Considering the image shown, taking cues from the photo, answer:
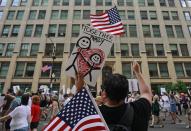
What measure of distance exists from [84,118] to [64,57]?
38.5m

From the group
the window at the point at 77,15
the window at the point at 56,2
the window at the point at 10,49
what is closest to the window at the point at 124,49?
the window at the point at 77,15

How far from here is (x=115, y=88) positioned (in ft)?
7.81

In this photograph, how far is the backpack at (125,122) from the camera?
2.23 m

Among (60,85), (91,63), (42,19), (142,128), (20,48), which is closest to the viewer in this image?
(142,128)

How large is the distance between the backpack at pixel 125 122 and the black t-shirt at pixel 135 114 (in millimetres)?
32

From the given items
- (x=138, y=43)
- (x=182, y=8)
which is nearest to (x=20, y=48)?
(x=138, y=43)

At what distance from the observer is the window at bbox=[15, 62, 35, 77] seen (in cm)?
3993

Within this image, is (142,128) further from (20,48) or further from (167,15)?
(167,15)

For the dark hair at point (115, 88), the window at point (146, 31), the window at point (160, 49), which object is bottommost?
the dark hair at point (115, 88)

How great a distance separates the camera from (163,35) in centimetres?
4312

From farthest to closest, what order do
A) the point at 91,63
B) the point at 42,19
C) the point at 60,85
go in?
the point at 42,19
the point at 60,85
the point at 91,63

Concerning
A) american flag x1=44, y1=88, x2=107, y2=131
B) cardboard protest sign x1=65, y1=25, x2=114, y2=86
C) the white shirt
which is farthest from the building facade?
american flag x1=44, y1=88, x2=107, y2=131

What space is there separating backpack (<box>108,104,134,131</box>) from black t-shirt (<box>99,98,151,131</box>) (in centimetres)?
3

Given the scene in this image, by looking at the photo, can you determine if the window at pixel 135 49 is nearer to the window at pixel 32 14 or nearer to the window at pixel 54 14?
the window at pixel 54 14
